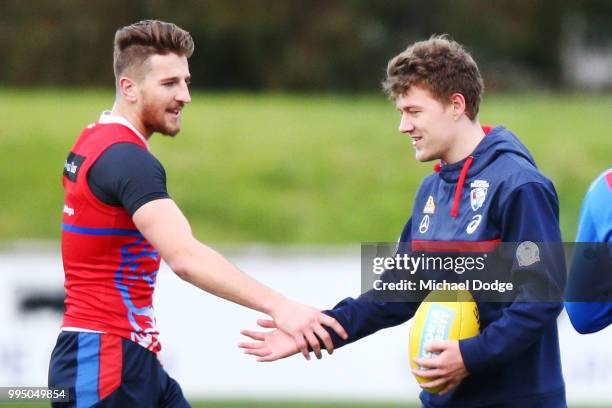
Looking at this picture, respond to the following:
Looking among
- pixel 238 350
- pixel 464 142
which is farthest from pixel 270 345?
pixel 238 350

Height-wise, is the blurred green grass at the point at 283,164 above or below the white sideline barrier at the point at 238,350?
above

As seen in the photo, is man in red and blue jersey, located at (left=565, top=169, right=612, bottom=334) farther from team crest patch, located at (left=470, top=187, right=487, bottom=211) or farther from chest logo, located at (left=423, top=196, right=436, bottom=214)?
chest logo, located at (left=423, top=196, right=436, bottom=214)

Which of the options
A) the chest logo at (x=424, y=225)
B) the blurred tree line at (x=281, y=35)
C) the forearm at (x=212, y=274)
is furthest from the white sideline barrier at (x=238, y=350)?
the blurred tree line at (x=281, y=35)

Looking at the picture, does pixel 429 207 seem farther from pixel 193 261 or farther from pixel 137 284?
pixel 137 284

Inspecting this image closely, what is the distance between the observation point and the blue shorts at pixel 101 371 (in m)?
4.70

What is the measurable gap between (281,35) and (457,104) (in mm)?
23494

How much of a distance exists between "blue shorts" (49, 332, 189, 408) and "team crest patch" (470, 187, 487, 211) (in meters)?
1.53

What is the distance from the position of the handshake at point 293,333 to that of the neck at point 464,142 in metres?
0.88

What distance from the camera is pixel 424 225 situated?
189 inches

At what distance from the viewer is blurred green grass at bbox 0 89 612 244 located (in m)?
14.9

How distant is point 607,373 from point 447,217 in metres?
5.59

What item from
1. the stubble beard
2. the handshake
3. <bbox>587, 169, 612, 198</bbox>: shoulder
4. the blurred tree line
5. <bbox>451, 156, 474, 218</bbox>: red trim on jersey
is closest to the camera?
<bbox>587, 169, 612, 198</bbox>: shoulder

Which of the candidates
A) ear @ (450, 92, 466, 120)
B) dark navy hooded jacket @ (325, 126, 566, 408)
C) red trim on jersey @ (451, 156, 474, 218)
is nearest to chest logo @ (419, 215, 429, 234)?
dark navy hooded jacket @ (325, 126, 566, 408)

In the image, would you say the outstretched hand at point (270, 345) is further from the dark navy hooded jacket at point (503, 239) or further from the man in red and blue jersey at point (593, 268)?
the man in red and blue jersey at point (593, 268)
